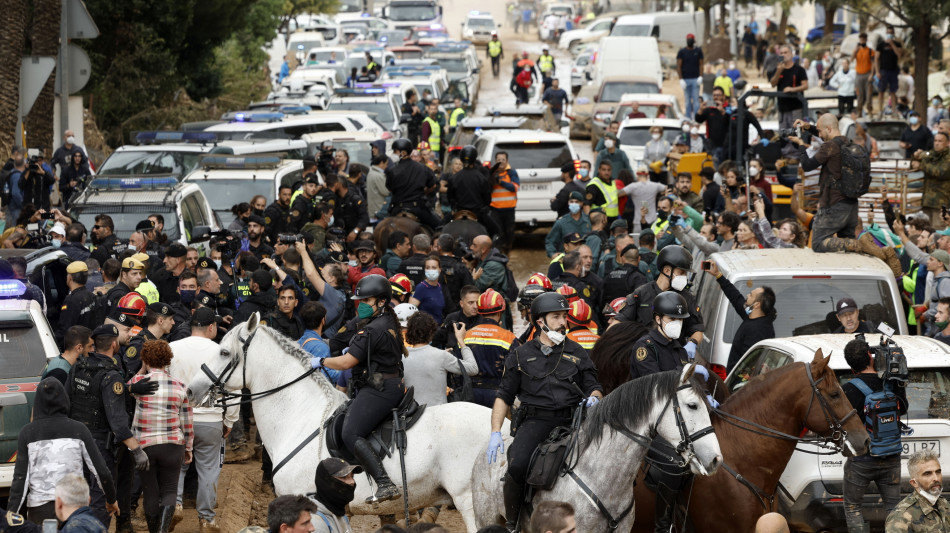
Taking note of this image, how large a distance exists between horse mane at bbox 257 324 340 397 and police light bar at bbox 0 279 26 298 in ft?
8.18

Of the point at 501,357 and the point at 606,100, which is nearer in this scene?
the point at 501,357

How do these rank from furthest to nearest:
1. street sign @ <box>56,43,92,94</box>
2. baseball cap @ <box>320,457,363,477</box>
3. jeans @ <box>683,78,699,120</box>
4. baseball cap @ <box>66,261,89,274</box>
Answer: jeans @ <box>683,78,699,120</box>, street sign @ <box>56,43,92,94</box>, baseball cap @ <box>66,261,89,274</box>, baseball cap @ <box>320,457,363,477</box>

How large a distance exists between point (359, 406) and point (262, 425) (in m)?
0.96

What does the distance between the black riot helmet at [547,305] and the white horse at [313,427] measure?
1183 millimetres

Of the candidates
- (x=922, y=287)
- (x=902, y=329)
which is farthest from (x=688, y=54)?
(x=902, y=329)

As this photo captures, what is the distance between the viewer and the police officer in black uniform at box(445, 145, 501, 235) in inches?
679

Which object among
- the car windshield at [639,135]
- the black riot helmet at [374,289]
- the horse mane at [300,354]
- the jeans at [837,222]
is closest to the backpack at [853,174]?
the jeans at [837,222]

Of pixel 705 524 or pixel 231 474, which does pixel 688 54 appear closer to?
pixel 231 474

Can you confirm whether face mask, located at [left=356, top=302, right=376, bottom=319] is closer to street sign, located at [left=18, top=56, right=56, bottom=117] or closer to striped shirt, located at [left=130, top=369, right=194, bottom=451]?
striped shirt, located at [left=130, top=369, right=194, bottom=451]

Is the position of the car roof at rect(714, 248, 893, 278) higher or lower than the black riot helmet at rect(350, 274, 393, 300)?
lower

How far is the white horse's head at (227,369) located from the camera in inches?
367

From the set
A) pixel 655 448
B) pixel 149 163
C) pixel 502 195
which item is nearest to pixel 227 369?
pixel 655 448

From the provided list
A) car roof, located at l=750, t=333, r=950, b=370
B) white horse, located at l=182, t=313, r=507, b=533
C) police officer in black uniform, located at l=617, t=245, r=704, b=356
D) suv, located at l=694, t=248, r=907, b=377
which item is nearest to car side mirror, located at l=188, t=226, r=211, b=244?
white horse, located at l=182, t=313, r=507, b=533

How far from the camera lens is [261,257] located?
1401 cm
